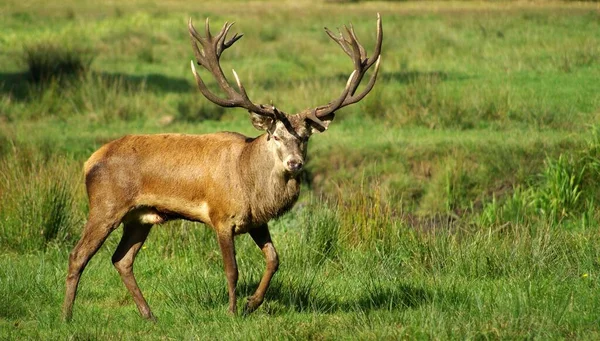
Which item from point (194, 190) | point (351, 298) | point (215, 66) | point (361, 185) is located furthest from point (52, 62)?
point (351, 298)

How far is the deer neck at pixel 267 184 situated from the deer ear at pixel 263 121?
0.73 feet

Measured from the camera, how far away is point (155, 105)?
1828cm

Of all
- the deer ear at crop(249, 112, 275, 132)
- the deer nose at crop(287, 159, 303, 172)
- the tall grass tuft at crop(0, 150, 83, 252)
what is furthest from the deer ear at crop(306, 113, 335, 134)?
the tall grass tuft at crop(0, 150, 83, 252)

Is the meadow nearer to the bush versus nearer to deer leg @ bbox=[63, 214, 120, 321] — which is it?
the bush

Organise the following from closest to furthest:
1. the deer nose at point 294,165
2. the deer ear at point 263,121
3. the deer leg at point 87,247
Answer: the deer nose at point 294,165 → the deer ear at point 263,121 → the deer leg at point 87,247

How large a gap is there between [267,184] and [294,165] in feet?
1.73

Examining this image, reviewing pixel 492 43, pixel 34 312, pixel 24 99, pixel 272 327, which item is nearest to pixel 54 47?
pixel 24 99

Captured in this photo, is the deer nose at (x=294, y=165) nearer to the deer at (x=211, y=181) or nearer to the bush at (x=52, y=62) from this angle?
the deer at (x=211, y=181)

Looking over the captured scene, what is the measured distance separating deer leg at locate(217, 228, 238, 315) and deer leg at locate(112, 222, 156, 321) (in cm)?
74

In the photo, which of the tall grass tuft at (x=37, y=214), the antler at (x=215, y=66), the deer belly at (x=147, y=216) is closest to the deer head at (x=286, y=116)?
the antler at (x=215, y=66)

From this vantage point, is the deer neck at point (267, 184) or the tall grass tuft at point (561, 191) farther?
the tall grass tuft at point (561, 191)

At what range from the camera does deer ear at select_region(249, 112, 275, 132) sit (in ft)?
26.4

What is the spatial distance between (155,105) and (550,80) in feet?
21.8

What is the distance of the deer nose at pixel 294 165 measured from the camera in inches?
304
